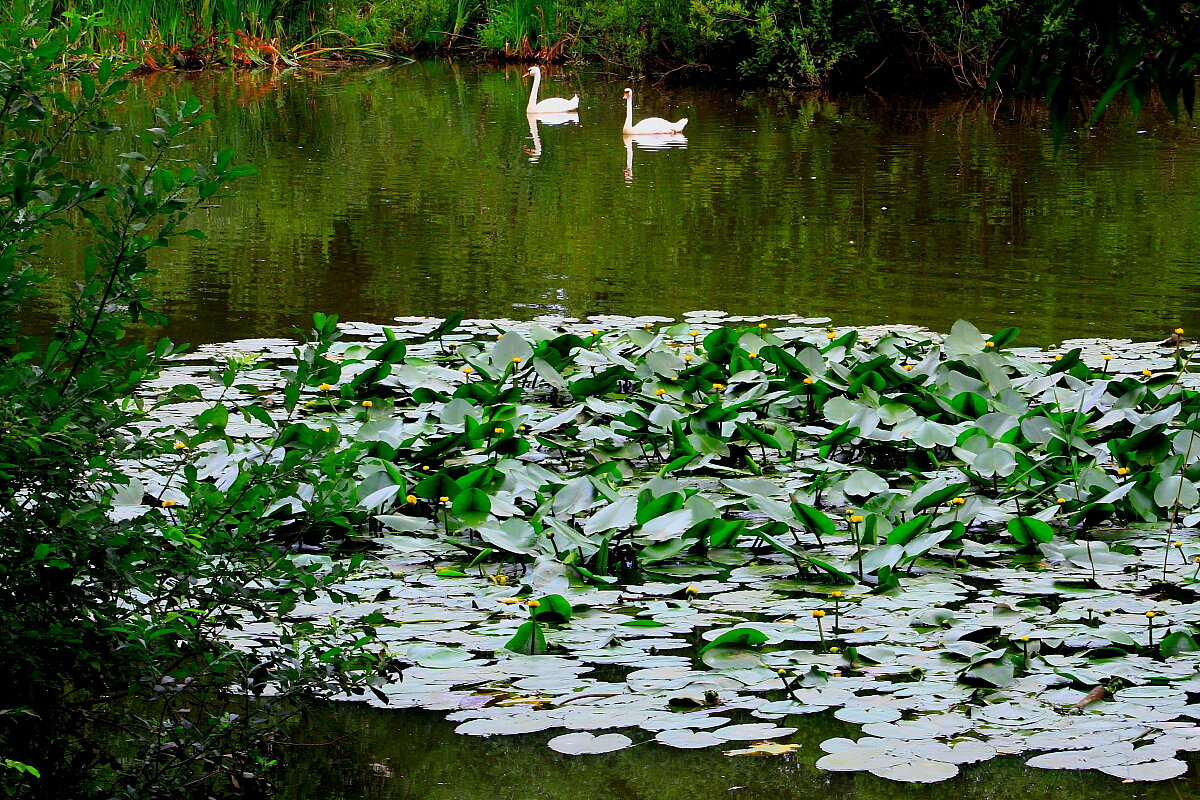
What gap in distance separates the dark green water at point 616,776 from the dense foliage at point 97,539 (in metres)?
0.22

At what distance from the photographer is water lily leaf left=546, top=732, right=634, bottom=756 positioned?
2.53 metres

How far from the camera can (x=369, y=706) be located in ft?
9.16

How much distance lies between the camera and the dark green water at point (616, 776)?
2432mm

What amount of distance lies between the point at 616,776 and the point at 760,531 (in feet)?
3.45

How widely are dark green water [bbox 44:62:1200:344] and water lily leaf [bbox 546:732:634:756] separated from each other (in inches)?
156

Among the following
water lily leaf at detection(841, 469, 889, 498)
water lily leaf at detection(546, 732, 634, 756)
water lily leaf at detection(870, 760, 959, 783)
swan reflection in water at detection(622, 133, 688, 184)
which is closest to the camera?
water lily leaf at detection(870, 760, 959, 783)

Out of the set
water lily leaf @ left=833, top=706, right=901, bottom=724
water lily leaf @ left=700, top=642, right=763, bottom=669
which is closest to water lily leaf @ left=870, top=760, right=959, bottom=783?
water lily leaf @ left=833, top=706, right=901, bottom=724

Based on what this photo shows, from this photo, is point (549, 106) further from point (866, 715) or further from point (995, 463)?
point (866, 715)

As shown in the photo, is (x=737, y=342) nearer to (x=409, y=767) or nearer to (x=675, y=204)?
(x=409, y=767)

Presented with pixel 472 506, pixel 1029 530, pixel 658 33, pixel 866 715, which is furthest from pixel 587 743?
pixel 658 33

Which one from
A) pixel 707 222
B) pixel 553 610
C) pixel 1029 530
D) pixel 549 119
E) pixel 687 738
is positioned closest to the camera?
pixel 687 738

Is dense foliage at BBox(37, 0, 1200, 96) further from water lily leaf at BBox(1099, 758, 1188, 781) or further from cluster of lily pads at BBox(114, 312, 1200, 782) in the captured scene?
water lily leaf at BBox(1099, 758, 1188, 781)

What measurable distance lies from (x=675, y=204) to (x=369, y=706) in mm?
7623

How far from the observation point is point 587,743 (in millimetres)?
2551
